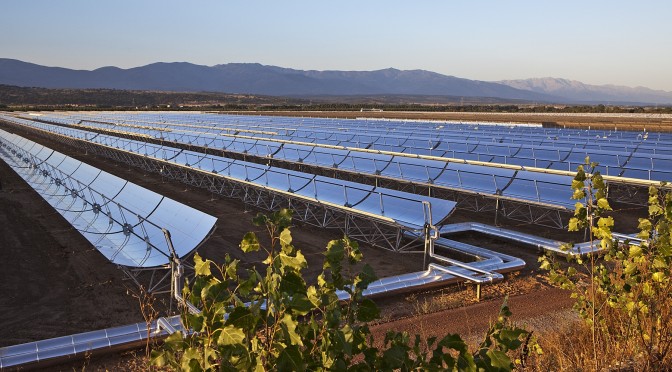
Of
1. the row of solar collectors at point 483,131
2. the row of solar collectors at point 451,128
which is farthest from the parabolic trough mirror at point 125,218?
the row of solar collectors at point 451,128

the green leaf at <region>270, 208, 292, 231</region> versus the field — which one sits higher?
the green leaf at <region>270, 208, 292, 231</region>

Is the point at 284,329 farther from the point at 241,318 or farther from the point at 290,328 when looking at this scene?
the point at 241,318

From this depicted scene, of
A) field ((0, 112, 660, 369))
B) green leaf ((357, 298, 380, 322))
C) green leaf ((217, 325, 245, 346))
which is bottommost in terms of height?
field ((0, 112, 660, 369))

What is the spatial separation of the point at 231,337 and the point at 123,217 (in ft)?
26.2

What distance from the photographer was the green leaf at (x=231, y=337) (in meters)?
2.06

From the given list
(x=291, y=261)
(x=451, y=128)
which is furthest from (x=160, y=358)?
(x=451, y=128)

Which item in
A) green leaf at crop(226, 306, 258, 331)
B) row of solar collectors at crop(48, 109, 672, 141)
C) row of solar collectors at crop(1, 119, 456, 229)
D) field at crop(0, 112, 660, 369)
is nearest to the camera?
green leaf at crop(226, 306, 258, 331)

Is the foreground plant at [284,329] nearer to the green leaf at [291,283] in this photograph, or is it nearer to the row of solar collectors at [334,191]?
the green leaf at [291,283]

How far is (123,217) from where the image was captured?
9352 mm

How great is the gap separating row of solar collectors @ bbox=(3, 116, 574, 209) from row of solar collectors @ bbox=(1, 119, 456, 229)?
48 millimetres

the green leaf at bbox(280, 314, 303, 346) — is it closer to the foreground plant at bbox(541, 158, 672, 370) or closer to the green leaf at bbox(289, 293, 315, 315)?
the green leaf at bbox(289, 293, 315, 315)

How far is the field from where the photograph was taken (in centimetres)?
683

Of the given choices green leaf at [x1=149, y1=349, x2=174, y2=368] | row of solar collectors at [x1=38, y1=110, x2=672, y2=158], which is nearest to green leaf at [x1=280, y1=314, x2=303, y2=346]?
green leaf at [x1=149, y1=349, x2=174, y2=368]

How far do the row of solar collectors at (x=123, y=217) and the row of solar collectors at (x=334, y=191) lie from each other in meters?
3.39
